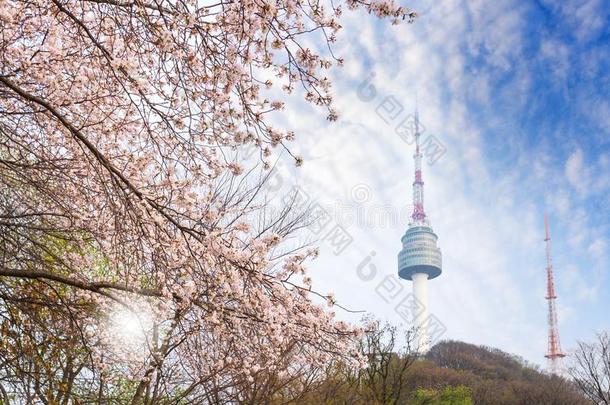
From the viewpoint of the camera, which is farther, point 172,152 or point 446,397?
point 446,397

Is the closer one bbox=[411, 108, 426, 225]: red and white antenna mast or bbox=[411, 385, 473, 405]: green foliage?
bbox=[411, 385, 473, 405]: green foliage

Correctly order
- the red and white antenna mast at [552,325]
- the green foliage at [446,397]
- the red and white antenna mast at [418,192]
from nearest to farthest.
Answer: the green foliage at [446,397], the red and white antenna mast at [552,325], the red and white antenna mast at [418,192]

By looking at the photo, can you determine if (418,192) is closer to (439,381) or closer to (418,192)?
(418,192)

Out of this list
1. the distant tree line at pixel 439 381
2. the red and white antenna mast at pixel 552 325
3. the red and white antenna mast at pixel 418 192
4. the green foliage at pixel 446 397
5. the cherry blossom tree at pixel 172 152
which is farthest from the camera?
the red and white antenna mast at pixel 418 192

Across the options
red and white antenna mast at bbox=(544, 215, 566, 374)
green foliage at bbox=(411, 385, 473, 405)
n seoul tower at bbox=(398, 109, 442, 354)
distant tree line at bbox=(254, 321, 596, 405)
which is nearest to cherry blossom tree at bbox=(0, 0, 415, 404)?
distant tree line at bbox=(254, 321, 596, 405)

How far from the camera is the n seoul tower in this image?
108 m

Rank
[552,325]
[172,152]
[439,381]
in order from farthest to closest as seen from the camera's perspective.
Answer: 1. [552,325]
2. [439,381]
3. [172,152]

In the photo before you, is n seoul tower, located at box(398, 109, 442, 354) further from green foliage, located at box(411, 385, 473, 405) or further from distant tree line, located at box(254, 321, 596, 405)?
green foliage, located at box(411, 385, 473, 405)

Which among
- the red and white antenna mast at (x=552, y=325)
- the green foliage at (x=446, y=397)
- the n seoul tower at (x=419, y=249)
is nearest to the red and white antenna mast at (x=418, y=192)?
the n seoul tower at (x=419, y=249)

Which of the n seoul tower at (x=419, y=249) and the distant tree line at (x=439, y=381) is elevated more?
the n seoul tower at (x=419, y=249)

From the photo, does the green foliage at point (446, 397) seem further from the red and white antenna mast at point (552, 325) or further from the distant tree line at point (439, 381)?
the red and white antenna mast at point (552, 325)

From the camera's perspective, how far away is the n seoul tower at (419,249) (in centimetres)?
10794

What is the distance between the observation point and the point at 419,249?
10875 centimetres

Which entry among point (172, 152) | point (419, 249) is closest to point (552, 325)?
point (419, 249)
